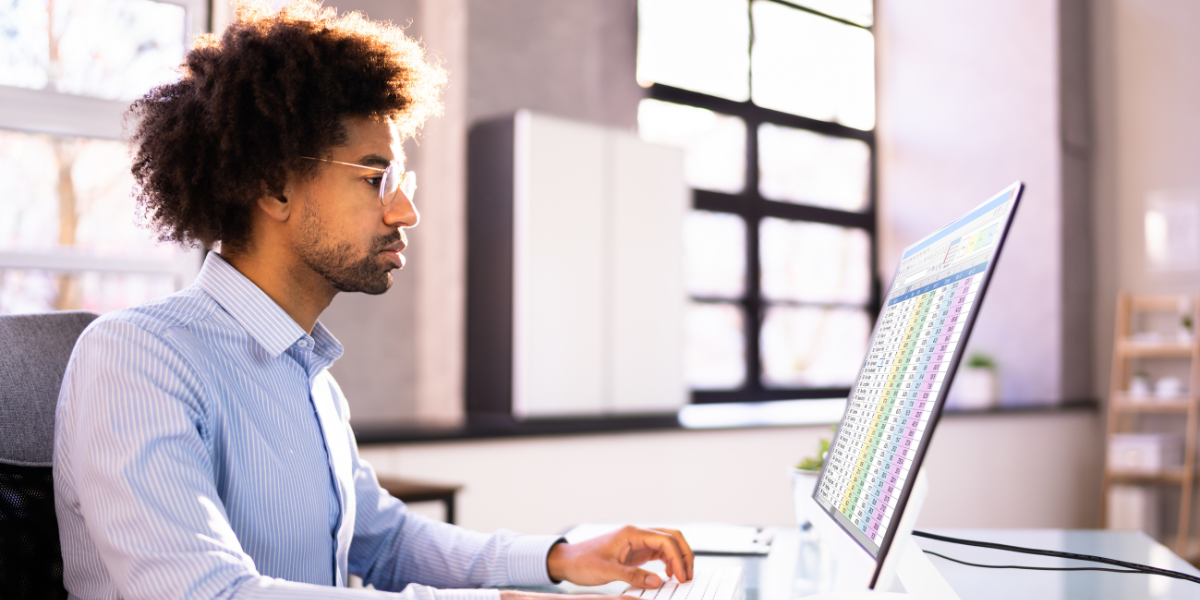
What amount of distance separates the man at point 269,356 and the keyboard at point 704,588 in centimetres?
2

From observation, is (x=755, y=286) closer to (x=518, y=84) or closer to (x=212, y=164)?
(x=518, y=84)

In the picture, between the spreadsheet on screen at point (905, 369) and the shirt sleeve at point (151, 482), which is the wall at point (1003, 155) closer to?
the spreadsheet on screen at point (905, 369)

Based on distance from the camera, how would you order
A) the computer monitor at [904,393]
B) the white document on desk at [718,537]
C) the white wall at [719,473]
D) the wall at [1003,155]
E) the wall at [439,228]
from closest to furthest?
the computer monitor at [904,393] → the white document on desk at [718,537] → the white wall at [719,473] → the wall at [439,228] → the wall at [1003,155]

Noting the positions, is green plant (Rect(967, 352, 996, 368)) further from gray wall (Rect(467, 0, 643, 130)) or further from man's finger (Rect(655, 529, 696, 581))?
man's finger (Rect(655, 529, 696, 581))

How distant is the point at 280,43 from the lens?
1.12 m

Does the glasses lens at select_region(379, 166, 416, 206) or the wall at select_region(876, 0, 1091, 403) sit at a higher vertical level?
the wall at select_region(876, 0, 1091, 403)

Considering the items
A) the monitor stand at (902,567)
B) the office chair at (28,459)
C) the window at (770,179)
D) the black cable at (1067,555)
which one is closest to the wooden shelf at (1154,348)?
the window at (770,179)

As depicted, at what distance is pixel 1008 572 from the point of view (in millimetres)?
1145

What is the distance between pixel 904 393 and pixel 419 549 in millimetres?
727

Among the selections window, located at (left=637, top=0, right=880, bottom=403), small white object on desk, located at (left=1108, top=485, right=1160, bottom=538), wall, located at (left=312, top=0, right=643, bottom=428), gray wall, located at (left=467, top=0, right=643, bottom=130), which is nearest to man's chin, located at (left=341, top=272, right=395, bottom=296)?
wall, located at (left=312, top=0, right=643, bottom=428)

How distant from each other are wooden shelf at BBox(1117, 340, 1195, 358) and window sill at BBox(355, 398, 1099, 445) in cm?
41

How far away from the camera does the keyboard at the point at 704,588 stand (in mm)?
986

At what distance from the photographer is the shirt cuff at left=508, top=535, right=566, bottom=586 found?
1.15m

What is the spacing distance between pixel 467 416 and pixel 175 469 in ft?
8.08
